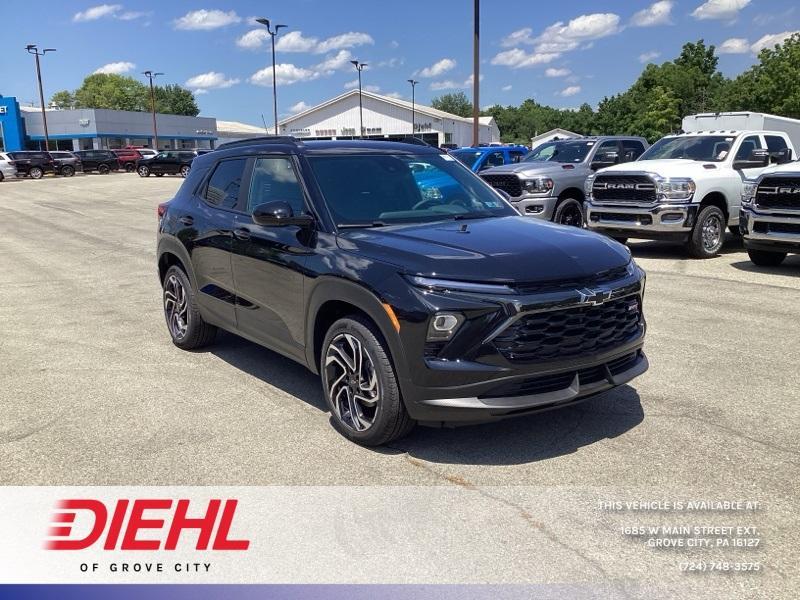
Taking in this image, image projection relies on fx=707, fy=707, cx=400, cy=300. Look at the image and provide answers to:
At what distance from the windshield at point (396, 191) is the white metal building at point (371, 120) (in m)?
75.9

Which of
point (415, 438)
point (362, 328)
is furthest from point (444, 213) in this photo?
point (415, 438)

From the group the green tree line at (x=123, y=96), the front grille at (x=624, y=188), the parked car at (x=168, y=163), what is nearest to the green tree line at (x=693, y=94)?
the parked car at (x=168, y=163)

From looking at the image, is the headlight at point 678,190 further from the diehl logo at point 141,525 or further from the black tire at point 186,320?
the diehl logo at point 141,525

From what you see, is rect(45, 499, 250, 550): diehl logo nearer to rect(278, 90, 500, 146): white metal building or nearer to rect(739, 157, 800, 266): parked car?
rect(739, 157, 800, 266): parked car

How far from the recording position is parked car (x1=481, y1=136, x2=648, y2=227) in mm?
13070

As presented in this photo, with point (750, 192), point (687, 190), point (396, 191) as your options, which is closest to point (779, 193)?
point (750, 192)

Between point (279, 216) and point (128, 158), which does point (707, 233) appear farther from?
point (128, 158)

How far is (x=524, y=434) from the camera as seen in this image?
4.34 m

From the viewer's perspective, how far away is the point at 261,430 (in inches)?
177

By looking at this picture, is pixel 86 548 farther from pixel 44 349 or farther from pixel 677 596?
pixel 44 349

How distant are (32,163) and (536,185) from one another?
4116 cm

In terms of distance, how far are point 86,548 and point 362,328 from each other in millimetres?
1748

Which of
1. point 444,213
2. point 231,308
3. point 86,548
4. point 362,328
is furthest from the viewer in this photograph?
point 231,308

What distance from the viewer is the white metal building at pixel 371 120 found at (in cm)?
8050
